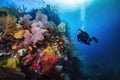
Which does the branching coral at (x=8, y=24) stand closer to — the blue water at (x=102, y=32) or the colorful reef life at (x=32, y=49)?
the colorful reef life at (x=32, y=49)

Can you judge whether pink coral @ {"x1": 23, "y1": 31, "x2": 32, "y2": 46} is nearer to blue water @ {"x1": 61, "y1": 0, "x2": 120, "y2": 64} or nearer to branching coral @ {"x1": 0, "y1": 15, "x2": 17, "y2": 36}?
branching coral @ {"x1": 0, "y1": 15, "x2": 17, "y2": 36}

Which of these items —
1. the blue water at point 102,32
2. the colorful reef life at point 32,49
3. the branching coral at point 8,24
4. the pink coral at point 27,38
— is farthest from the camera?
the blue water at point 102,32

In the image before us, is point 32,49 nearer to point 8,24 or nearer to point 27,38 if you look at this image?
point 27,38

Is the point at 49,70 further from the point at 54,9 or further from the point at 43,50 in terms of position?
the point at 54,9

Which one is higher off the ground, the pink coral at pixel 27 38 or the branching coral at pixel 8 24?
the branching coral at pixel 8 24

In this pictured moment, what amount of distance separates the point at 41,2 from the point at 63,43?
3366 mm

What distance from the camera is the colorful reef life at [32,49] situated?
4.80m

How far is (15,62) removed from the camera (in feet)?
14.4

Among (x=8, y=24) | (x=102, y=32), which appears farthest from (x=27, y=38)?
(x=102, y=32)

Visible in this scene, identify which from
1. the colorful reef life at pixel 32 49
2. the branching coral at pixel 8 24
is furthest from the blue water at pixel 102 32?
the branching coral at pixel 8 24

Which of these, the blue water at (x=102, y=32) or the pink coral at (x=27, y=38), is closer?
the pink coral at (x=27, y=38)

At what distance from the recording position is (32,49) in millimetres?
5281

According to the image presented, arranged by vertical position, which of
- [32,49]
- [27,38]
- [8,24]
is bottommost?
[32,49]

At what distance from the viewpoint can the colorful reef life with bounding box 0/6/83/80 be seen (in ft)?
15.8
